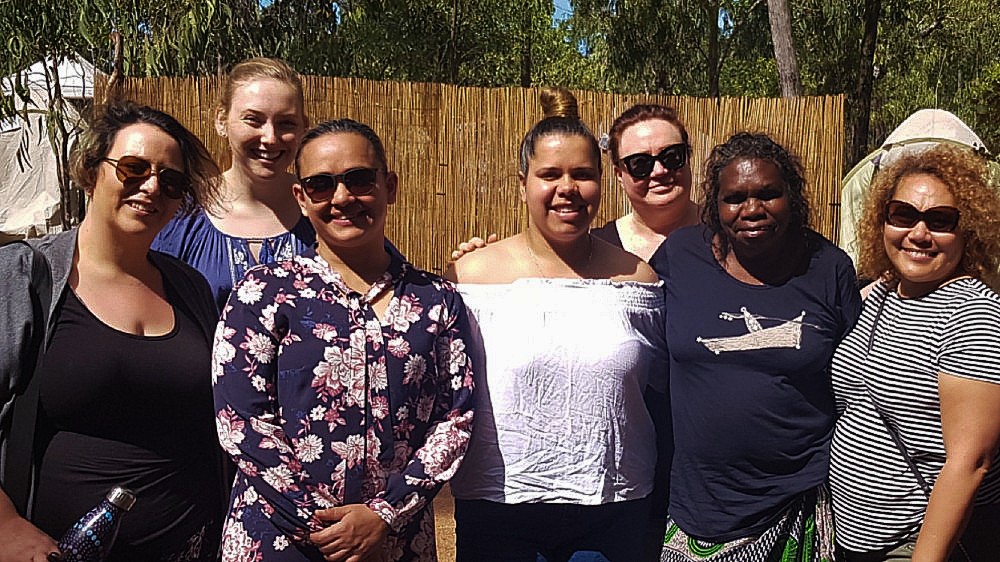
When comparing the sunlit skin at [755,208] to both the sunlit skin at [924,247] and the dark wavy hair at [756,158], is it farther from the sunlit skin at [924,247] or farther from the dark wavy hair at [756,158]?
the sunlit skin at [924,247]

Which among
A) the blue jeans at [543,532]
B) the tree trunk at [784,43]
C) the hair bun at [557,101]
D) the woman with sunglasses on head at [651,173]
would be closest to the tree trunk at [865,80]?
the tree trunk at [784,43]

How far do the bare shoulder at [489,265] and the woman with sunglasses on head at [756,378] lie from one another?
22.0 inches

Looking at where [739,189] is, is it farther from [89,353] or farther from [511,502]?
[89,353]

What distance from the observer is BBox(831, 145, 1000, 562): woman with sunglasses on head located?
2.93m

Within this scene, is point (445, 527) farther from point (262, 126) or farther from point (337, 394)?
point (337, 394)

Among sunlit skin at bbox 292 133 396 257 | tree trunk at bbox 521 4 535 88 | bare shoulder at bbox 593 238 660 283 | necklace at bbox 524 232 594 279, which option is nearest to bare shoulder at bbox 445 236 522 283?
necklace at bbox 524 232 594 279

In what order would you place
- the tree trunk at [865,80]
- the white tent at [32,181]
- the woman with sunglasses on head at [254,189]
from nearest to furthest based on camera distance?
the woman with sunglasses on head at [254,189], the white tent at [32,181], the tree trunk at [865,80]

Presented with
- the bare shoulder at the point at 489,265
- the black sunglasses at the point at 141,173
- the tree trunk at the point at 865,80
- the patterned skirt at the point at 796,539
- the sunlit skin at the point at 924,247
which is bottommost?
the patterned skirt at the point at 796,539

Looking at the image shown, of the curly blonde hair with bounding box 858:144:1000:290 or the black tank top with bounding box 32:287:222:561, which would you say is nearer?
the black tank top with bounding box 32:287:222:561

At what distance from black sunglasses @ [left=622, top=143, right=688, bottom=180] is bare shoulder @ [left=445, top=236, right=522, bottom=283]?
843 millimetres

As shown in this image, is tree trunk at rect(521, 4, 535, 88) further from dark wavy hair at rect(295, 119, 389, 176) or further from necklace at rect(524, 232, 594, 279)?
dark wavy hair at rect(295, 119, 389, 176)

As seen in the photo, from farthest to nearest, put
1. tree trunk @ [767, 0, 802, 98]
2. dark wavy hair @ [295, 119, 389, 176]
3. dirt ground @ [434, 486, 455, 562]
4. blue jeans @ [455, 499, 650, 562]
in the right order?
1. tree trunk @ [767, 0, 802, 98]
2. dirt ground @ [434, 486, 455, 562]
3. blue jeans @ [455, 499, 650, 562]
4. dark wavy hair @ [295, 119, 389, 176]

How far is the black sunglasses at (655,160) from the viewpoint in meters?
4.06

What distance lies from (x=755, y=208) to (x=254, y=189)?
178 cm
